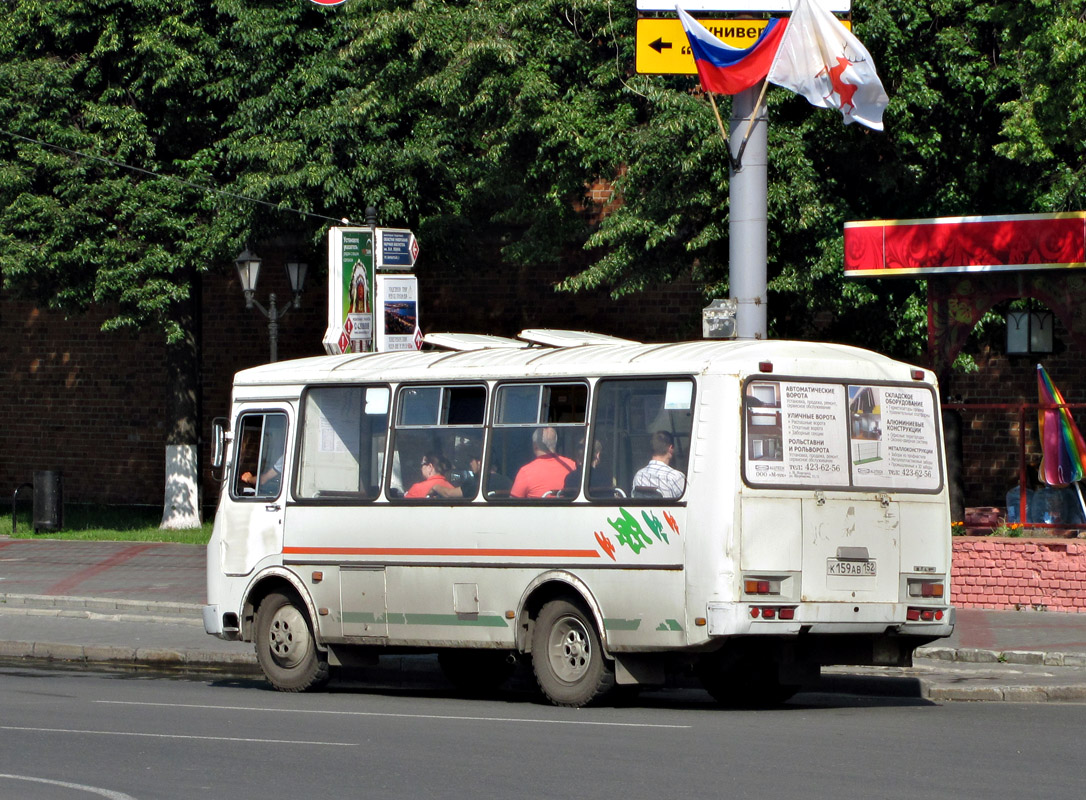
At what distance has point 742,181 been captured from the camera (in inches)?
690

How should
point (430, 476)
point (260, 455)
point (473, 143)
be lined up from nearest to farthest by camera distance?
point (430, 476) < point (260, 455) < point (473, 143)

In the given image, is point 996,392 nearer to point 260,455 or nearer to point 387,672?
point 387,672

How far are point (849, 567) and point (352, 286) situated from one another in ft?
29.3

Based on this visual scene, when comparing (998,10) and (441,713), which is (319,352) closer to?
(998,10)

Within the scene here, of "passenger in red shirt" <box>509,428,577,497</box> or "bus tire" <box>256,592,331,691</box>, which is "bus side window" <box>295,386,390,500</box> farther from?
"passenger in red shirt" <box>509,428,577,497</box>

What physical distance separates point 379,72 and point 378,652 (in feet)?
38.4

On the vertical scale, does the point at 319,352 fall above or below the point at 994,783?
above

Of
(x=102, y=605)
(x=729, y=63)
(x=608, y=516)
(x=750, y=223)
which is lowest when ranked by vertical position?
(x=102, y=605)

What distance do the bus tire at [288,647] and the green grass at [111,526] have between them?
1380 centimetres

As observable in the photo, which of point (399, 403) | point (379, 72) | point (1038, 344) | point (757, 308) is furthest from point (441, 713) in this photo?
point (1038, 344)

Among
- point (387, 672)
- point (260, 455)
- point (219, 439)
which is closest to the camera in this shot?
point (260, 455)

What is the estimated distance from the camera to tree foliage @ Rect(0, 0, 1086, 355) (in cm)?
2000

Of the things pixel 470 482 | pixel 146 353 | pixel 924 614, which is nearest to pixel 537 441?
pixel 470 482

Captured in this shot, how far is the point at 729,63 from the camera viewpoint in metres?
17.5
